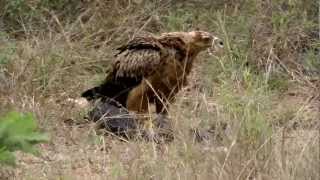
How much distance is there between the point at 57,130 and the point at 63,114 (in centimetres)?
34

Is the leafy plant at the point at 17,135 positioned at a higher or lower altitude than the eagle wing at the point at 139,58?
higher

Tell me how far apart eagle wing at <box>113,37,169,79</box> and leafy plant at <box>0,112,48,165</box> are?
2.55m

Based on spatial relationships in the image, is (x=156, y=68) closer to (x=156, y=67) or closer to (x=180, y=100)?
(x=156, y=67)

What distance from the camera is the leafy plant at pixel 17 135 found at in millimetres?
3365

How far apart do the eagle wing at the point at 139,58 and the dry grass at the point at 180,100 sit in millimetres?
284

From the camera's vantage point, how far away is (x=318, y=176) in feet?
12.4

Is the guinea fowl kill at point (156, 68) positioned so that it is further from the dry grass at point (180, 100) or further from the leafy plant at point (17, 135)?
the leafy plant at point (17, 135)

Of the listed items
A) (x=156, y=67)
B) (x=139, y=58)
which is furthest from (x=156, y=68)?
(x=139, y=58)

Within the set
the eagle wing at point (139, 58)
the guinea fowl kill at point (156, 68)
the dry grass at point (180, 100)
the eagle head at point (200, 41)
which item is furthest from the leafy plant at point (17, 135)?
the eagle head at point (200, 41)

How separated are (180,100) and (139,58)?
77 centimetres

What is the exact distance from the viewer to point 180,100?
5.31 meters

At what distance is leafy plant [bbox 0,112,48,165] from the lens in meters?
3.37

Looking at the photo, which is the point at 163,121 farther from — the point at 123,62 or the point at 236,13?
the point at 236,13

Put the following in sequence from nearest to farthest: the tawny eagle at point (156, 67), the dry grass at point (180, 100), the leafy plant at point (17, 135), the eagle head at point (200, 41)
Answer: the leafy plant at point (17, 135) → the dry grass at point (180, 100) → the tawny eagle at point (156, 67) → the eagle head at point (200, 41)
